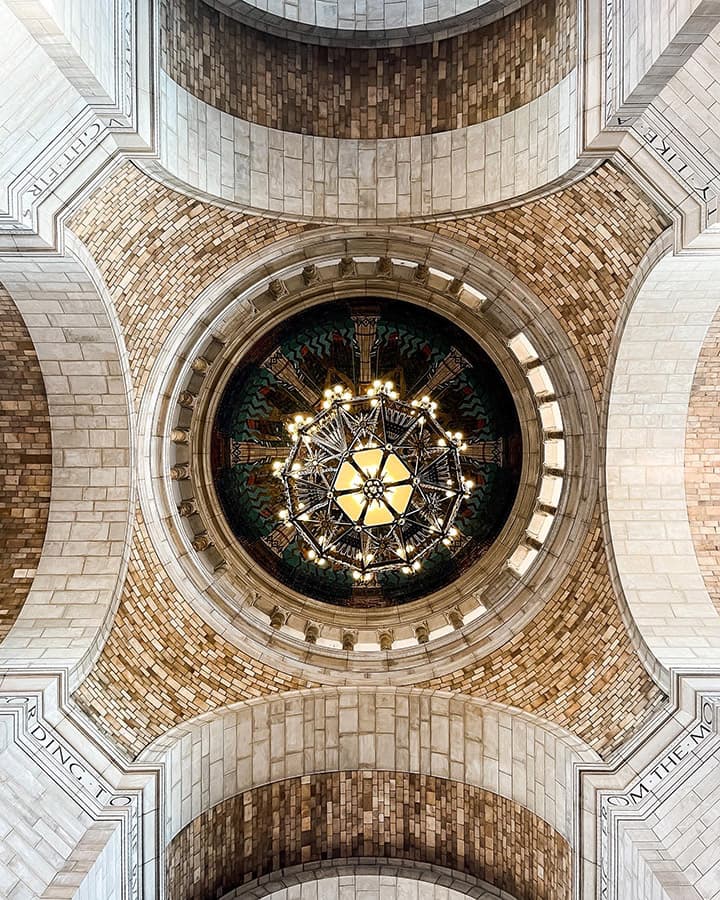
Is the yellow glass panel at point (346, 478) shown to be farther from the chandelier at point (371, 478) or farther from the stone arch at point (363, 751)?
the stone arch at point (363, 751)

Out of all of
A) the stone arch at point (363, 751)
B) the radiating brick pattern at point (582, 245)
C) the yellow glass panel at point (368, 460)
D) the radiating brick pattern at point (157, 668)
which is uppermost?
the radiating brick pattern at point (582, 245)

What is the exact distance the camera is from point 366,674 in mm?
9953

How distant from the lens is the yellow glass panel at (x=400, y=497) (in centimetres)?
723

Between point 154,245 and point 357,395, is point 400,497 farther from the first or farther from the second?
point 154,245

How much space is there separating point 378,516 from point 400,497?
0.98ft

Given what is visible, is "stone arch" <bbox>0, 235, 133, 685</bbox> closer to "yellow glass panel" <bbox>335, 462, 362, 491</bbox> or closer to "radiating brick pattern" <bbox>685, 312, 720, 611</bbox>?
"yellow glass panel" <bbox>335, 462, 362, 491</bbox>

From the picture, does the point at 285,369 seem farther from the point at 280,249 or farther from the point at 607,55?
the point at 607,55

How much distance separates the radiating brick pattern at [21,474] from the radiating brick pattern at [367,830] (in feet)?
13.3

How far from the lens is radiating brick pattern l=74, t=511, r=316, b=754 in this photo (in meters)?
8.95

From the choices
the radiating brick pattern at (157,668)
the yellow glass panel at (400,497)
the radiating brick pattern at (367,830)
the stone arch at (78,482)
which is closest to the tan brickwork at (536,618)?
the radiating brick pattern at (157,668)

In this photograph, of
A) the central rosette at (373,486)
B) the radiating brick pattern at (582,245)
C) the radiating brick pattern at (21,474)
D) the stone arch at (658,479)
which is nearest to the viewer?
the central rosette at (373,486)

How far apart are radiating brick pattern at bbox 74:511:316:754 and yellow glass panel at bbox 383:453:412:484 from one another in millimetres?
3981

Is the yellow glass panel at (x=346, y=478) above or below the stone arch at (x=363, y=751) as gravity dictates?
above

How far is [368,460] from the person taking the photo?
7348 millimetres
